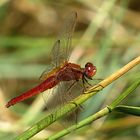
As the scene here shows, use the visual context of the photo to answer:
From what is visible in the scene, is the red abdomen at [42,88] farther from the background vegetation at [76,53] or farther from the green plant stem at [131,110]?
the green plant stem at [131,110]

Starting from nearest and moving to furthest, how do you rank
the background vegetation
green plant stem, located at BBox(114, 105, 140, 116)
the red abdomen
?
1. green plant stem, located at BBox(114, 105, 140, 116)
2. the red abdomen
3. the background vegetation

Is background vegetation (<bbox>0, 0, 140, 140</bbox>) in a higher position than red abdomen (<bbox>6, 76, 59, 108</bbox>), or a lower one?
higher

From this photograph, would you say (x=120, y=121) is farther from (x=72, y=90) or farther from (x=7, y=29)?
(x=7, y=29)

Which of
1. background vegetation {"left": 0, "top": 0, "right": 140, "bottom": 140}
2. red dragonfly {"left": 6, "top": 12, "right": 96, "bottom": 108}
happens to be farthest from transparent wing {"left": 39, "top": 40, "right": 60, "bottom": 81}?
background vegetation {"left": 0, "top": 0, "right": 140, "bottom": 140}

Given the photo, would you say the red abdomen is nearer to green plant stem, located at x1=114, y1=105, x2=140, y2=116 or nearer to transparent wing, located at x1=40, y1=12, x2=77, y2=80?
transparent wing, located at x1=40, y1=12, x2=77, y2=80

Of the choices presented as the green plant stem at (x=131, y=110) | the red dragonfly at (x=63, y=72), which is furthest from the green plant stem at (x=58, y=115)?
the red dragonfly at (x=63, y=72)

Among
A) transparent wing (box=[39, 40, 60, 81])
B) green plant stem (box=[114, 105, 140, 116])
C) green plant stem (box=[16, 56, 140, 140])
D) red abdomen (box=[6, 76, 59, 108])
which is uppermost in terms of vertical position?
transparent wing (box=[39, 40, 60, 81])
